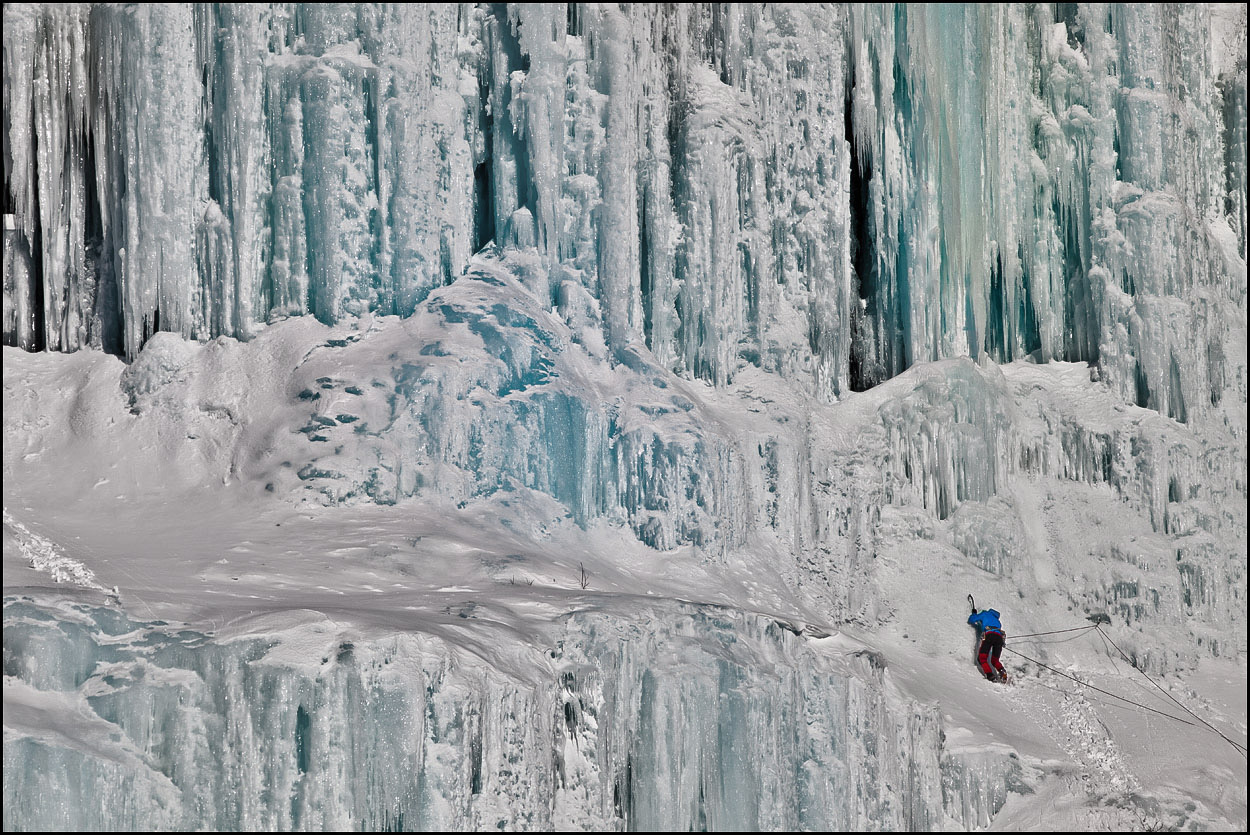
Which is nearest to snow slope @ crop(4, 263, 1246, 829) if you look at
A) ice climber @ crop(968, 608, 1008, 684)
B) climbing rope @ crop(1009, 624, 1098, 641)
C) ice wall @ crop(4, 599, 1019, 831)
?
ice wall @ crop(4, 599, 1019, 831)

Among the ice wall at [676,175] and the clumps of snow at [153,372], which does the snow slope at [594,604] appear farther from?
the ice wall at [676,175]

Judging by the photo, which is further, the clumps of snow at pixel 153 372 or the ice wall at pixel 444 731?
the clumps of snow at pixel 153 372

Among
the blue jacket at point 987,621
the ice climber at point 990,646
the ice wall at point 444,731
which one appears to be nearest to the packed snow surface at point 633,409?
the ice wall at point 444,731

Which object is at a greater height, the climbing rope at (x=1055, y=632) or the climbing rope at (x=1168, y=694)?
the climbing rope at (x=1055, y=632)

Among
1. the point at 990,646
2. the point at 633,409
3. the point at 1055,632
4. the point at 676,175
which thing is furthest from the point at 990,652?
the point at 676,175

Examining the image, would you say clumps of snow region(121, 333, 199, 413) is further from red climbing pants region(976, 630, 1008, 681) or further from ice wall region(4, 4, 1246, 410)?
red climbing pants region(976, 630, 1008, 681)

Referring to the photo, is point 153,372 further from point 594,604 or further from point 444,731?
point 444,731

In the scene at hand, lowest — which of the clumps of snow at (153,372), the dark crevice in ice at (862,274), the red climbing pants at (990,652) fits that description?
the red climbing pants at (990,652)
